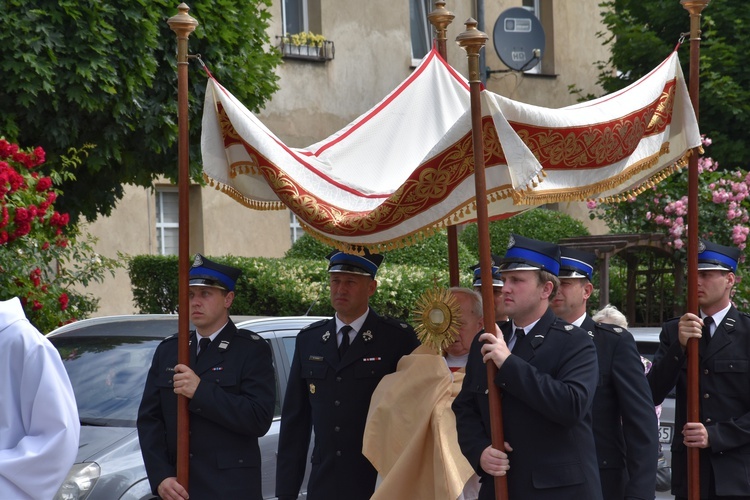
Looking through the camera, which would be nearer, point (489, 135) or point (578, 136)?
point (489, 135)

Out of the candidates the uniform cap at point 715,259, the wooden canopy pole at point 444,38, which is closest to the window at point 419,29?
the wooden canopy pole at point 444,38

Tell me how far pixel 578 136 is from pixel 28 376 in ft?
8.07

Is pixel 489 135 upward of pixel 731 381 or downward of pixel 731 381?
upward

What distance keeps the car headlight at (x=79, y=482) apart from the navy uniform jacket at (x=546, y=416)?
2.21 m

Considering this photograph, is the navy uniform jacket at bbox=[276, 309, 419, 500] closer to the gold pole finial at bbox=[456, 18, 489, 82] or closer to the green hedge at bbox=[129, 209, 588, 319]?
the gold pole finial at bbox=[456, 18, 489, 82]

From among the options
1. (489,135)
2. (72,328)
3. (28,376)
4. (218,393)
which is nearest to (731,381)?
(489,135)

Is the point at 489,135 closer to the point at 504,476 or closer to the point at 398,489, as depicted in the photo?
the point at 504,476

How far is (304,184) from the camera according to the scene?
5512 millimetres

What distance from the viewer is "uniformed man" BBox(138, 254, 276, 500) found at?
Result: 5359 mm

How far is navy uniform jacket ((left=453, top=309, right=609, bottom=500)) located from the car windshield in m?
2.55

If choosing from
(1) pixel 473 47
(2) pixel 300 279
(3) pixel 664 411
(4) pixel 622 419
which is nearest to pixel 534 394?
(4) pixel 622 419

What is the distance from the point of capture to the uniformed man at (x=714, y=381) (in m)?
5.60

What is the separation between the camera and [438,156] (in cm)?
488

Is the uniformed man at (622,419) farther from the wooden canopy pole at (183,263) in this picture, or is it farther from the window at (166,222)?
the window at (166,222)
